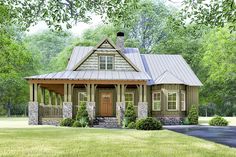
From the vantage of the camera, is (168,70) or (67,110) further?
(168,70)

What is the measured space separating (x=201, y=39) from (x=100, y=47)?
2993cm

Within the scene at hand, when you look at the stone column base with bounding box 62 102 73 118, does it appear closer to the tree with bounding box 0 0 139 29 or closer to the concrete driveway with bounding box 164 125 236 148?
the concrete driveway with bounding box 164 125 236 148

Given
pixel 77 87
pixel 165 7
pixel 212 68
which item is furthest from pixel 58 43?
pixel 77 87

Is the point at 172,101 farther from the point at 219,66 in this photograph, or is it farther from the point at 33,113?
the point at 219,66

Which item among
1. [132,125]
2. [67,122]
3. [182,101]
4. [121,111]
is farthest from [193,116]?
[67,122]

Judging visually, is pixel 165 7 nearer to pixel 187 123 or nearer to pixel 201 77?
pixel 201 77

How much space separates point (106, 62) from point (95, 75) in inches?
92.2

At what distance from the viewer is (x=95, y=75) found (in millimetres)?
34750

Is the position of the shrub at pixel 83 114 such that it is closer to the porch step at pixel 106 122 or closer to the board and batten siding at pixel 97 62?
the porch step at pixel 106 122

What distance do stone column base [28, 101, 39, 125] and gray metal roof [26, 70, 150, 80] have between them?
221 cm

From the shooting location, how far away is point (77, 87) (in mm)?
37062

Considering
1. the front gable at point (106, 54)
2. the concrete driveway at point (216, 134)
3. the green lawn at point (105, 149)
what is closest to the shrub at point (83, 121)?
the front gable at point (106, 54)

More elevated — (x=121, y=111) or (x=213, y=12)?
(x=213, y=12)

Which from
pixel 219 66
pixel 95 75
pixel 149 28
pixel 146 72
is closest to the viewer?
pixel 95 75
